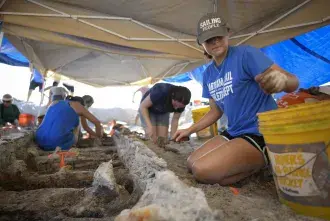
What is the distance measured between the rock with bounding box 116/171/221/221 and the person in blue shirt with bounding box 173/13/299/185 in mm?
720

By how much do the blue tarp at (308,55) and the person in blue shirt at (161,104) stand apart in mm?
1764

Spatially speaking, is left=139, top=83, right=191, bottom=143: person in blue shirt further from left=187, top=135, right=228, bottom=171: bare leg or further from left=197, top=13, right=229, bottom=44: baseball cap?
left=197, top=13, right=229, bottom=44: baseball cap

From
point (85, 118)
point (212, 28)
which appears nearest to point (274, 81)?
point (212, 28)

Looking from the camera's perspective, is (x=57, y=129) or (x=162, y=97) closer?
(x=57, y=129)

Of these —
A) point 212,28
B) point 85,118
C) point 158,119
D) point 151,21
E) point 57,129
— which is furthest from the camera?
point 85,118

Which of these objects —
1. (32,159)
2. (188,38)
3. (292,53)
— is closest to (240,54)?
(32,159)

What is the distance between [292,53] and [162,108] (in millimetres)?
2248

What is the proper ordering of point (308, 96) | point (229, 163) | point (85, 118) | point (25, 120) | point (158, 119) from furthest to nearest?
point (25, 120) < point (85, 118) < point (158, 119) < point (308, 96) < point (229, 163)

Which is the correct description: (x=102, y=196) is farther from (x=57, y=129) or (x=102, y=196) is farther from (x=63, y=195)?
(x=57, y=129)

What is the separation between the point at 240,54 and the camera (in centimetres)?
186

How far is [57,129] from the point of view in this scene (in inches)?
130

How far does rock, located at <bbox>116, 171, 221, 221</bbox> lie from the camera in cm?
81

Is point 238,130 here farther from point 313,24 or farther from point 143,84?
point 143,84

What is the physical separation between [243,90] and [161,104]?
2.33 meters
